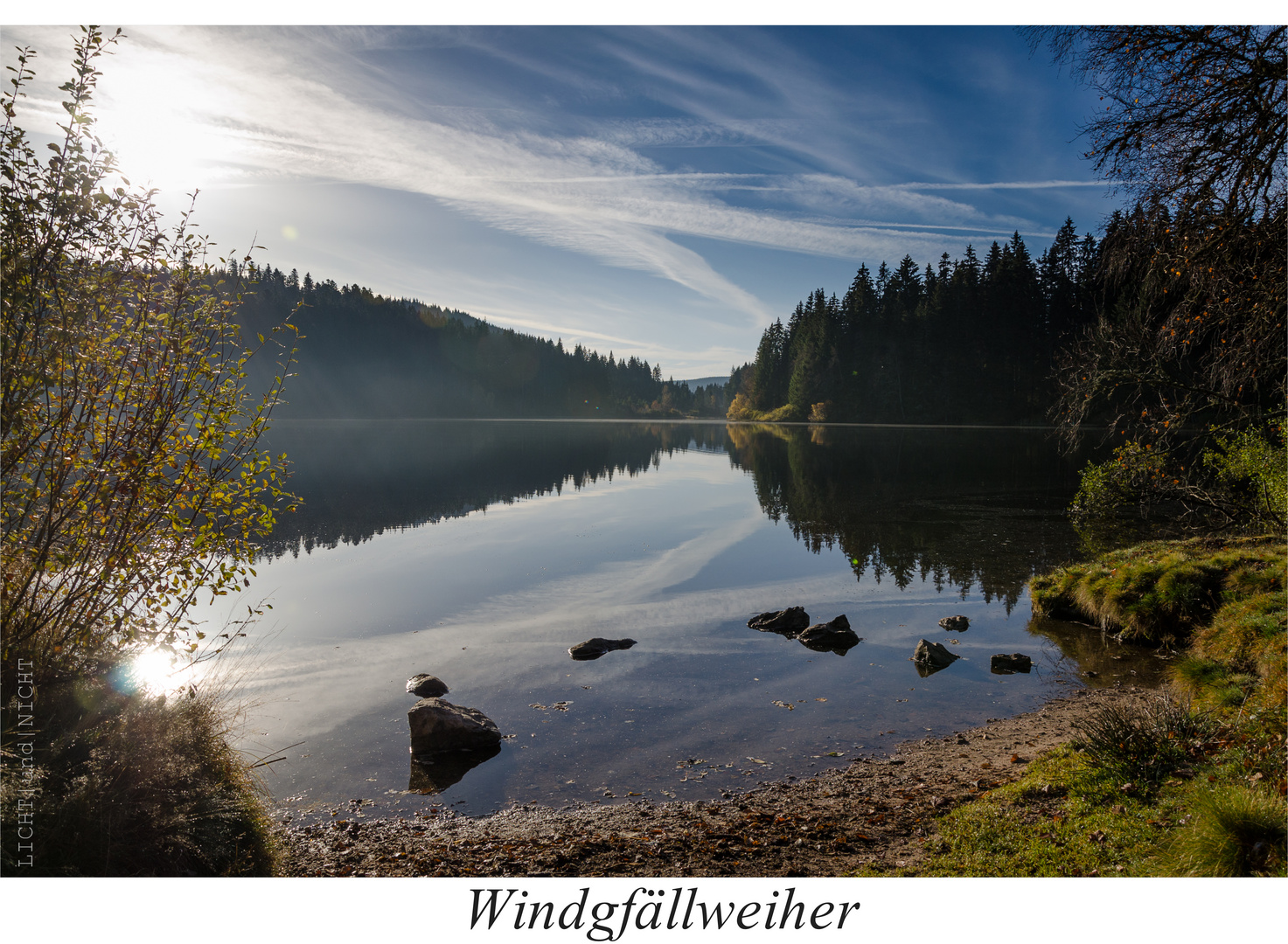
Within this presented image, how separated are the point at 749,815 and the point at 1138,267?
28.8 feet

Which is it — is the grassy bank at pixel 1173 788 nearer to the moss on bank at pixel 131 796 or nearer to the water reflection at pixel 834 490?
the moss on bank at pixel 131 796

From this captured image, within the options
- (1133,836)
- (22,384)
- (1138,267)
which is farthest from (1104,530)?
(22,384)

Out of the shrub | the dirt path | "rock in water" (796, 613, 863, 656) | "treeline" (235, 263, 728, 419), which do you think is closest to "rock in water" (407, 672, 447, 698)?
the dirt path

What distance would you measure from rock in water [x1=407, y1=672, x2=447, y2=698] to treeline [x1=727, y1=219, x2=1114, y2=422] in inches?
3436

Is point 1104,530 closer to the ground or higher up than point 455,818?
higher up

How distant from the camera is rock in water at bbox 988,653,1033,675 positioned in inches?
471

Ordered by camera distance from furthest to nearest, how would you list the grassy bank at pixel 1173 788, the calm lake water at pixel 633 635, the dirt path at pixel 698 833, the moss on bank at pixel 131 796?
the calm lake water at pixel 633 635 < the dirt path at pixel 698 833 < the moss on bank at pixel 131 796 < the grassy bank at pixel 1173 788

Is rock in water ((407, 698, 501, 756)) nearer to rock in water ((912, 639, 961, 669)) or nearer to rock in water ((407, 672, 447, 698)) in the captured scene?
rock in water ((407, 672, 447, 698))

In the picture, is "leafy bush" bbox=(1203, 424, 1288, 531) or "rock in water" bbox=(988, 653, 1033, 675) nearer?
"rock in water" bbox=(988, 653, 1033, 675)

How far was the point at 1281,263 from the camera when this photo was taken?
7297 mm

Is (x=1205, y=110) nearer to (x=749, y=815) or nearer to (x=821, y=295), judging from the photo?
(x=749, y=815)

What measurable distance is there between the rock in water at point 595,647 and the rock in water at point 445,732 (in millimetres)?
3593

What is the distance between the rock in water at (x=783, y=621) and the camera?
14.3 meters

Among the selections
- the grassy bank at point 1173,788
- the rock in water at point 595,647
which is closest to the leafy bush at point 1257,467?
the grassy bank at point 1173,788
